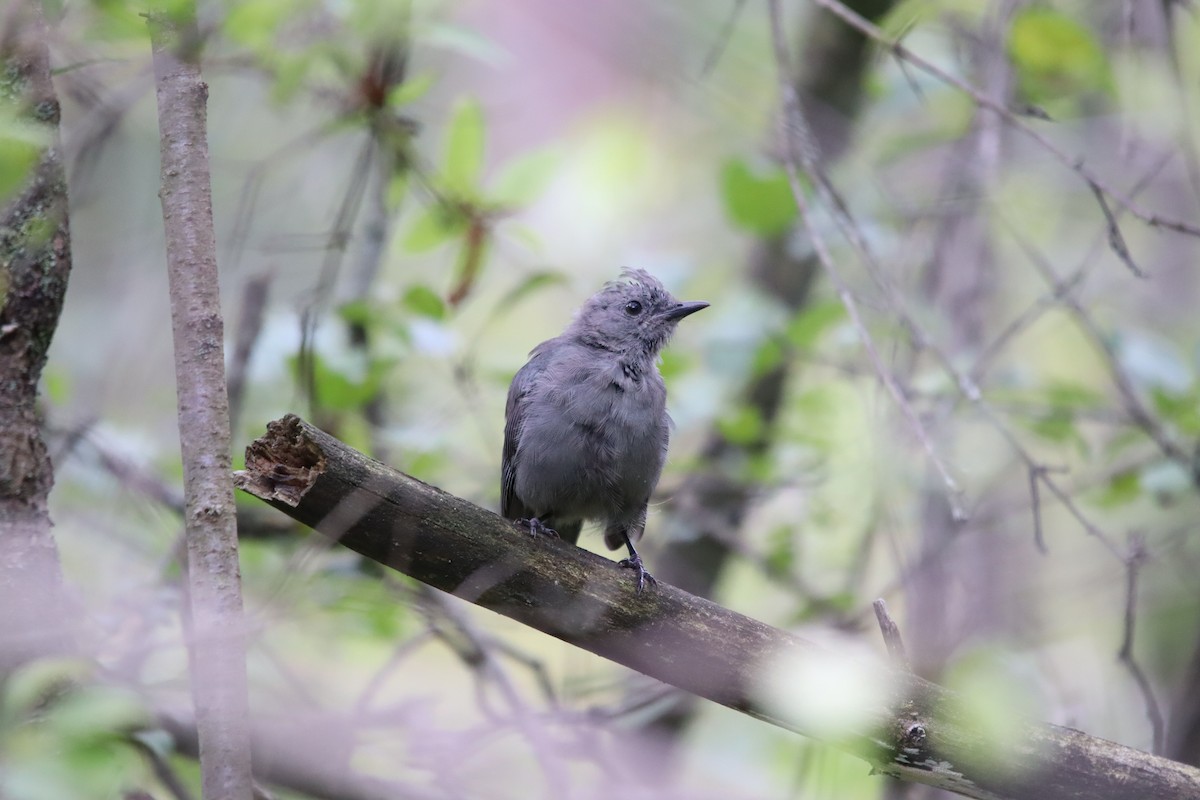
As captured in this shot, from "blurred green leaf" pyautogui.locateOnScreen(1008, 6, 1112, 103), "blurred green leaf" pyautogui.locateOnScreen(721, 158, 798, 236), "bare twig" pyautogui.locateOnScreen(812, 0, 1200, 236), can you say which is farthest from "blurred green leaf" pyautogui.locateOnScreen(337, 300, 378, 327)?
"blurred green leaf" pyautogui.locateOnScreen(1008, 6, 1112, 103)

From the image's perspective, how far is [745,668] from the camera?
10.0ft

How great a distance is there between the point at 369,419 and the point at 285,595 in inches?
105

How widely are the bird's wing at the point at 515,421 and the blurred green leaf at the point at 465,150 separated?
76 centimetres

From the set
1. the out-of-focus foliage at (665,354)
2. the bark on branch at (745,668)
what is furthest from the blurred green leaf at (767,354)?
the bark on branch at (745,668)

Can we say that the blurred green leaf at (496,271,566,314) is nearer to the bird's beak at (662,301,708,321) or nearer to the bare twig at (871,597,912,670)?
the bird's beak at (662,301,708,321)

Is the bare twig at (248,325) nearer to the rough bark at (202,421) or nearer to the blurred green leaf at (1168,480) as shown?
the rough bark at (202,421)

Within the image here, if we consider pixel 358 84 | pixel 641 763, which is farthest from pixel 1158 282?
pixel 358 84

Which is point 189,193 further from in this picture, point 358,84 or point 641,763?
point 641,763

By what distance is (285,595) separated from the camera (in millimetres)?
3148

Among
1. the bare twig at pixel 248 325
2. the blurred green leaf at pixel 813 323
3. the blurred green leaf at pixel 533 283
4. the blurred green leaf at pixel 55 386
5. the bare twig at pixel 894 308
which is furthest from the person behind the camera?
the blurred green leaf at pixel 813 323

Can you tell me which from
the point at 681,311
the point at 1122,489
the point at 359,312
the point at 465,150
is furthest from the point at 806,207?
the point at 1122,489

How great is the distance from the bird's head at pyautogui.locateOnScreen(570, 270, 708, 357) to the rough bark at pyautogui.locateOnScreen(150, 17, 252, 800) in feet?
8.21

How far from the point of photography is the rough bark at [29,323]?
2.97m

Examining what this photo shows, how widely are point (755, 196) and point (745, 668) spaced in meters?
2.65
